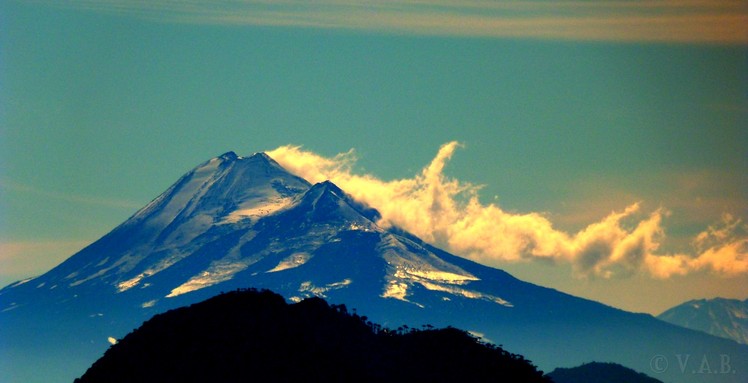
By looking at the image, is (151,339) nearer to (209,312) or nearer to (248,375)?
(209,312)

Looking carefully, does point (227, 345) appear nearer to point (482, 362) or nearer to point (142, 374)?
point (142, 374)

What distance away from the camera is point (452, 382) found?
156m

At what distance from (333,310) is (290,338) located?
46.8 ft

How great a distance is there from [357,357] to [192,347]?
1644 cm

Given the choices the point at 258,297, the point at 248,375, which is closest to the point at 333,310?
the point at 258,297

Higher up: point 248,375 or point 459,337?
point 459,337

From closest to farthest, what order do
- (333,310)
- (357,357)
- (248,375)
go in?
1. (248,375)
2. (357,357)
3. (333,310)

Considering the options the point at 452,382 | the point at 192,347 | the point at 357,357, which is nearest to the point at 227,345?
the point at 192,347

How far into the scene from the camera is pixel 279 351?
146500 mm

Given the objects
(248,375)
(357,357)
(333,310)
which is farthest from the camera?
Answer: (333,310)

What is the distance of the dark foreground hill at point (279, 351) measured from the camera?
144m

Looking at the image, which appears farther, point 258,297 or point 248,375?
point 258,297

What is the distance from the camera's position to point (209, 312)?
154 metres

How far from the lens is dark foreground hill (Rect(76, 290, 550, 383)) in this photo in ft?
474
